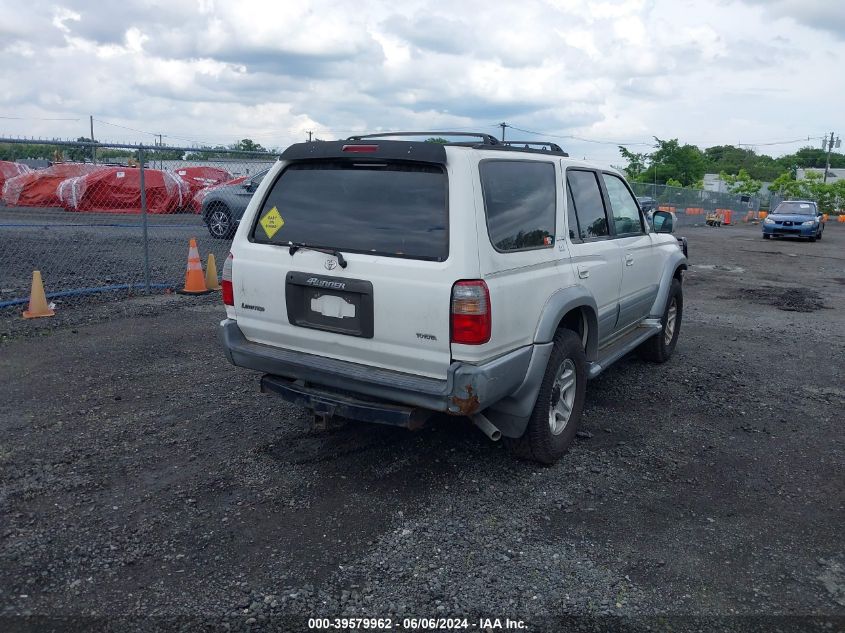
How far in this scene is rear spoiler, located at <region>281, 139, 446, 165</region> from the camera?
3.75 meters

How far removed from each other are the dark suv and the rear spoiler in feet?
31.6

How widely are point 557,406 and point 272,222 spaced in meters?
2.15

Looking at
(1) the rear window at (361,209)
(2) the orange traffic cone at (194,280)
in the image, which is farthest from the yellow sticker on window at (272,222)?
(2) the orange traffic cone at (194,280)

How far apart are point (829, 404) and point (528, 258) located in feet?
11.7

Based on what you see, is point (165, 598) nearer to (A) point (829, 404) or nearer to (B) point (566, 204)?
(B) point (566, 204)

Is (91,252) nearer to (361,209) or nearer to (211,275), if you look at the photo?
(211,275)

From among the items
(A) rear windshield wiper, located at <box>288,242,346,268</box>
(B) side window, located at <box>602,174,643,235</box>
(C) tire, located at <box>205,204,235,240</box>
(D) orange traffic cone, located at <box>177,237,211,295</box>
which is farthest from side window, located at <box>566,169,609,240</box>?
(C) tire, located at <box>205,204,235,240</box>

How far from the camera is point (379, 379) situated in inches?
148

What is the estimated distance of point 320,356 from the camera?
4.06 m

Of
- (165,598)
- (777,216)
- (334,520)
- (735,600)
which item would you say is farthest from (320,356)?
(777,216)

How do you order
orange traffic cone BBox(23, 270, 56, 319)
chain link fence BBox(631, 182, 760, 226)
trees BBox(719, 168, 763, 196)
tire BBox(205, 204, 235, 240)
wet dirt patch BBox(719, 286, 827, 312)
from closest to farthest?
orange traffic cone BBox(23, 270, 56, 319)
wet dirt patch BBox(719, 286, 827, 312)
tire BBox(205, 204, 235, 240)
chain link fence BBox(631, 182, 760, 226)
trees BBox(719, 168, 763, 196)

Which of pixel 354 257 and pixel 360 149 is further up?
pixel 360 149

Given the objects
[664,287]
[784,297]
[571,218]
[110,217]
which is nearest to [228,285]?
[571,218]

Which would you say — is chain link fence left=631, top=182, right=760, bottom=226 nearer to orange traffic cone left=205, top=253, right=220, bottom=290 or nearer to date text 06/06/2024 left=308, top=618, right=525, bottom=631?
orange traffic cone left=205, top=253, right=220, bottom=290
